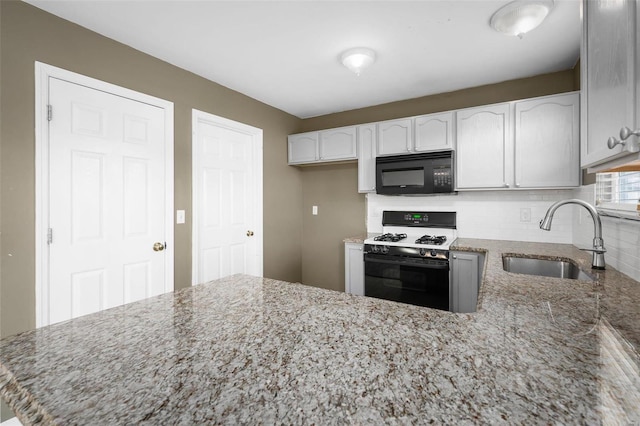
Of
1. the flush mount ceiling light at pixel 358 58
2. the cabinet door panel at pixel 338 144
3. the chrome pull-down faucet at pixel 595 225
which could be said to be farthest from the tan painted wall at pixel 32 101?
the chrome pull-down faucet at pixel 595 225

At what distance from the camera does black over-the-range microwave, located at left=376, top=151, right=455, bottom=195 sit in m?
2.85

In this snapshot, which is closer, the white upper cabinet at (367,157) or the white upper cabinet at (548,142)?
the white upper cabinet at (548,142)

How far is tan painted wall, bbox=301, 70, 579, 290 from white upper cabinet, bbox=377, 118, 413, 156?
351 millimetres

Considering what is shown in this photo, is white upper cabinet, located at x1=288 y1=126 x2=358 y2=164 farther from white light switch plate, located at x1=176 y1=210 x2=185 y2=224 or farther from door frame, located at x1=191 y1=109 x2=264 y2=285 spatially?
white light switch plate, located at x1=176 y1=210 x2=185 y2=224

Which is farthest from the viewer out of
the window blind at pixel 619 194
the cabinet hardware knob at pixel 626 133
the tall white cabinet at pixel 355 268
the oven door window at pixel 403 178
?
the tall white cabinet at pixel 355 268

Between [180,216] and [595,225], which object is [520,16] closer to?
[595,225]

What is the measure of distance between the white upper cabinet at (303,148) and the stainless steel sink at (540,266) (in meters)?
2.24

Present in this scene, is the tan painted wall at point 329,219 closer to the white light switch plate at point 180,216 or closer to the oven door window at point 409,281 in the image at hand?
the oven door window at point 409,281

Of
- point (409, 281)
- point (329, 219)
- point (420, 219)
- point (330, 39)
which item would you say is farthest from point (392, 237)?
point (330, 39)

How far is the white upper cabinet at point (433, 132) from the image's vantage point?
2.87 m

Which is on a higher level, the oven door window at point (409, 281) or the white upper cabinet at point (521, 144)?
the white upper cabinet at point (521, 144)

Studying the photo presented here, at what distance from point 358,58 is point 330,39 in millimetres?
273

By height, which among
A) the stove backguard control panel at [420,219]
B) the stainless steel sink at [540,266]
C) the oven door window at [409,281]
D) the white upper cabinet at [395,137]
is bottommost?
the oven door window at [409,281]

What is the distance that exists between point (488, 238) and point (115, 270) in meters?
3.22
